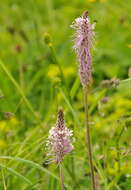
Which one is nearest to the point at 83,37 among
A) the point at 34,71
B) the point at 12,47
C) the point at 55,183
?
the point at 55,183

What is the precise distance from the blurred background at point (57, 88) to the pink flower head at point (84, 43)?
578 mm

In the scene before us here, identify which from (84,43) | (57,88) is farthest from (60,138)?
(57,88)

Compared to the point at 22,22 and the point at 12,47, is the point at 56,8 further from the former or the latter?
the point at 12,47

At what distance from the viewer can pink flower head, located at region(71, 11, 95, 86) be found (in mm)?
1839

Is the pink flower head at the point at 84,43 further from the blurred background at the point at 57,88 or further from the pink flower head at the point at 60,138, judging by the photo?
the blurred background at the point at 57,88

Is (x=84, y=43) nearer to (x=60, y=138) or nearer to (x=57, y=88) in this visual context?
(x=60, y=138)

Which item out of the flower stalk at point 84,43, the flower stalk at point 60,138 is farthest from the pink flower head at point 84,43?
the flower stalk at point 60,138

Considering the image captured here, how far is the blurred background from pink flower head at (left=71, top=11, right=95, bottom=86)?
578mm

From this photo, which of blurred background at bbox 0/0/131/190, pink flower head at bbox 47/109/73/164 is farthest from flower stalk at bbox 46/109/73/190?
blurred background at bbox 0/0/131/190

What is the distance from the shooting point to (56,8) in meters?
6.12

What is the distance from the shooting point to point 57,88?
273 centimetres

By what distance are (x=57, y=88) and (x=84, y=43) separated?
908 millimetres

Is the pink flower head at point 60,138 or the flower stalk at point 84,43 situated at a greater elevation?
the flower stalk at point 84,43

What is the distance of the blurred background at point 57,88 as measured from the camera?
105 inches
